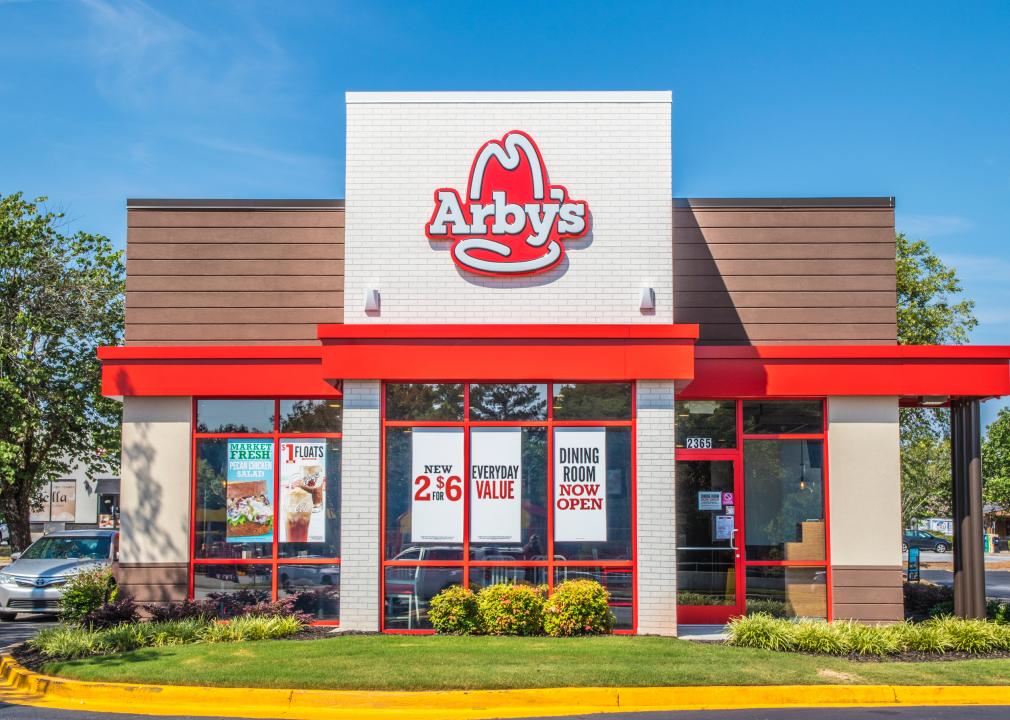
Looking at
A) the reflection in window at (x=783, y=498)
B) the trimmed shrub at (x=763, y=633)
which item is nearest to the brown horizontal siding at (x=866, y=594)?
the reflection in window at (x=783, y=498)

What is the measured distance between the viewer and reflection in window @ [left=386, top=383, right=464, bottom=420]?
15.2m

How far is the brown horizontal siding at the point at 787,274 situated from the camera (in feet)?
54.3

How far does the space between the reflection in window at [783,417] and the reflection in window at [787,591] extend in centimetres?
210

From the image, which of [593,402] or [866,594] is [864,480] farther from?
[593,402]

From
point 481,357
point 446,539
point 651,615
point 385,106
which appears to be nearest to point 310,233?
point 385,106

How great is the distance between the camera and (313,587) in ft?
52.2

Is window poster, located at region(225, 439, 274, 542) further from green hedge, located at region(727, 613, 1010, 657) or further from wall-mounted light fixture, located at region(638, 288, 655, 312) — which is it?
green hedge, located at region(727, 613, 1010, 657)

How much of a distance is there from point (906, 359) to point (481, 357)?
641 centimetres

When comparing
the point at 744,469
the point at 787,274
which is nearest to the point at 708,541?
the point at 744,469

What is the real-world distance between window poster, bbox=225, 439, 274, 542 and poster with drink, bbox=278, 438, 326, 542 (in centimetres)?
20

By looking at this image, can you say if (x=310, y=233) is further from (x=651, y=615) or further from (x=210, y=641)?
(x=651, y=615)

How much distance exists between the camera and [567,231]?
15172mm

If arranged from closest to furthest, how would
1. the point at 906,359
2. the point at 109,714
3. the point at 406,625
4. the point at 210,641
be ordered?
1. the point at 109,714
2. the point at 210,641
3. the point at 406,625
4. the point at 906,359

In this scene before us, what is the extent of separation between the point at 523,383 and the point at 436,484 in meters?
1.88
